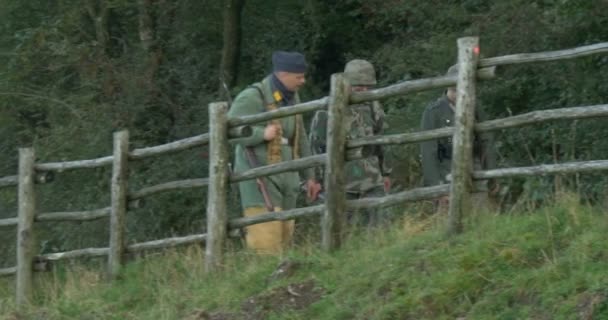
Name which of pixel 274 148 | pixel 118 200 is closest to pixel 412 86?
pixel 274 148

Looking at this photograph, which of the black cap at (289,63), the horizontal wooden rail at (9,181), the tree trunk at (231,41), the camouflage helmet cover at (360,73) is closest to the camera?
the black cap at (289,63)

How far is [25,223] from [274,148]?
8.64 ft

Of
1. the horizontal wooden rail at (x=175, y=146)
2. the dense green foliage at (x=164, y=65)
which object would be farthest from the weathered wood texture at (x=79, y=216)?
the dense green foliage at (x=164, y=65)

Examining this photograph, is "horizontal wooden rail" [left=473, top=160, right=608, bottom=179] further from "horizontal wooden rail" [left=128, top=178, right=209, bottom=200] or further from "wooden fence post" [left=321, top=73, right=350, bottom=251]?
"horizontal wooden rail" [left=128, top=178, right=209, bottom=200]

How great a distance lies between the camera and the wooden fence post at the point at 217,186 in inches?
414

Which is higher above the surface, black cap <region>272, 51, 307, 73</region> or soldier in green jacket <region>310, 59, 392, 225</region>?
black cap <region>272, 51, 307, 73</region>

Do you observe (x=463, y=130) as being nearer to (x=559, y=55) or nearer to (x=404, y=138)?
(x=404, y=138)

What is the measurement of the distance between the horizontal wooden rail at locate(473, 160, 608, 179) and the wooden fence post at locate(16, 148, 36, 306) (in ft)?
14.1

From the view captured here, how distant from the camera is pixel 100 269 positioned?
12.1 m

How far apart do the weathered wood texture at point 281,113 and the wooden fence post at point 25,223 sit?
234 centimetres

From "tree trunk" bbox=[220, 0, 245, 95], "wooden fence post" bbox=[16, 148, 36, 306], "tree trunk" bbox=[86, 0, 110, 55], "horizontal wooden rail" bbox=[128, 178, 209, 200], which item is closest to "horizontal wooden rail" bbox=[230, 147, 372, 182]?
"horizontal wooden rail" bbox=[128, 178, 209, 200]

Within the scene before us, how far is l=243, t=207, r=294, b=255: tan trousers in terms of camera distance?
10.6m

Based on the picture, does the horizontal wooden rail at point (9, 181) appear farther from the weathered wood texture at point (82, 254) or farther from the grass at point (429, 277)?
the grass at point (429, 277)

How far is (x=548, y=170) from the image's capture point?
8.85 m
